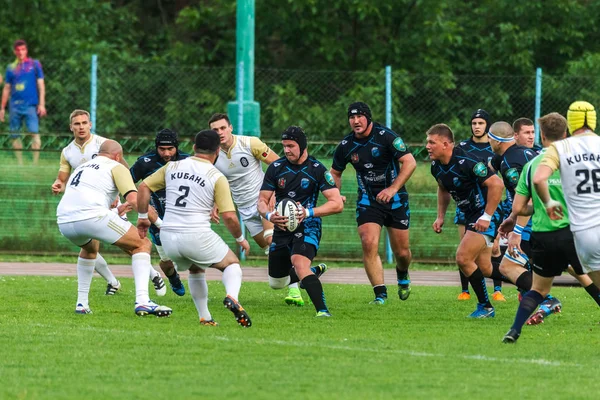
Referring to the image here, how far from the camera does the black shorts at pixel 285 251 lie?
1205cm

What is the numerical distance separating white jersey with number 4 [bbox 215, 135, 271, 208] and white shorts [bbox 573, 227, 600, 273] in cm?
549

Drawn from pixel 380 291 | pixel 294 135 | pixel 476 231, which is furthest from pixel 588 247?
pixel 380 291

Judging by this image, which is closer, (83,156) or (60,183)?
(60,183)

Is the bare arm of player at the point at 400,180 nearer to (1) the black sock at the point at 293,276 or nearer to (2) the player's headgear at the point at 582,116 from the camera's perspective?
(1) the black sock at the point at 293,276

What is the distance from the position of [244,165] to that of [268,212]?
2376 millimetres

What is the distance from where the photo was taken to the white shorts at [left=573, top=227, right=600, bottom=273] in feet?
30.7

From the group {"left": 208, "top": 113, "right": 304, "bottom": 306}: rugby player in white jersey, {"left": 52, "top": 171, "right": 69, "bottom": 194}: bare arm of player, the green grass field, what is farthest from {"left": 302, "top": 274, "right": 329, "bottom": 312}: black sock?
{"left": 52, "top": 171, "right": 69, "bottom": 194}: bare arm of player

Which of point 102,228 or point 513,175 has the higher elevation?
point 513,175

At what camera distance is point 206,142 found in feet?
35.0

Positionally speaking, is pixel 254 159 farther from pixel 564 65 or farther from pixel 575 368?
pixel 564 65

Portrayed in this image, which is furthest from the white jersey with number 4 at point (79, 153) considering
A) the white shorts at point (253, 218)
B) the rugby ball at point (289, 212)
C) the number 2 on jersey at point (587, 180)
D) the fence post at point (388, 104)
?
the number 2 on jersey at point (587, 180)

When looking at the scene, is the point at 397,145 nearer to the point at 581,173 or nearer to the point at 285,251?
the point at 285,251

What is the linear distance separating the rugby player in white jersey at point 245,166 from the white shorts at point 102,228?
9.02 feet

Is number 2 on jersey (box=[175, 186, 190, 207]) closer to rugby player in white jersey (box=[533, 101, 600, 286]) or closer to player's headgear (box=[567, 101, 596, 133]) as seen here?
rugby player in white jersey (box=[533, 101, 600, 286])
